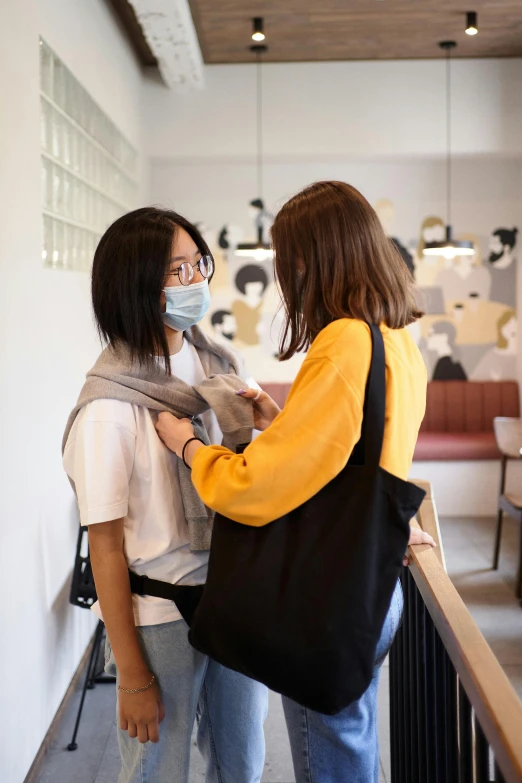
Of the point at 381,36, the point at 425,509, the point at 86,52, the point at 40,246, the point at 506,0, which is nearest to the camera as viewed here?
the point at 425,509

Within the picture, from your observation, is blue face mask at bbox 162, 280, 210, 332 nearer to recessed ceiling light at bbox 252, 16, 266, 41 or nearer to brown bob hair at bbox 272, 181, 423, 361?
brown bob hair at bbox 272, 181, 423, 361

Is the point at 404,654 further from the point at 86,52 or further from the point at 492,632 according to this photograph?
the point at 86,52

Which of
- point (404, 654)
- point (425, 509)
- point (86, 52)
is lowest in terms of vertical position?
point (404, 654)

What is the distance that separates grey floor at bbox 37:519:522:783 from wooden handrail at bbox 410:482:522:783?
1494 millimetres

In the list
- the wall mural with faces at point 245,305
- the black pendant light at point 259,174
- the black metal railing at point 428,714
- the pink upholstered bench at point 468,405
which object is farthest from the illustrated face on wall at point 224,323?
the black metal railing at point 428,714

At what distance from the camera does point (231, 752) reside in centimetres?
141

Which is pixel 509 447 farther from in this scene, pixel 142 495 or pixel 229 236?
pixel 142 495

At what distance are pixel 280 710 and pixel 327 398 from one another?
2.31 meters

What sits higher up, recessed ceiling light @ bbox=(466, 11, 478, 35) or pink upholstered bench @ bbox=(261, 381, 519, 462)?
recessed ceiling light @ bbox=(466, 11, 478, 35)

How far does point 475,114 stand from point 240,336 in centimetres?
246

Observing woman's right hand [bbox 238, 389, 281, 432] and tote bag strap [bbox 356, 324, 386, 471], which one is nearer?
tote bag strap [bbox 356, 324, 386, 471]

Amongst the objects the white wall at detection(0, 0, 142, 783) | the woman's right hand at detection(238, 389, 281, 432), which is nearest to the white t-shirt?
the woman's right hand at detection(238, 389, 281, 432)

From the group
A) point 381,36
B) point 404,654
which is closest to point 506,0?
point 381,36

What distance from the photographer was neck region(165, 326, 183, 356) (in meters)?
1.39
